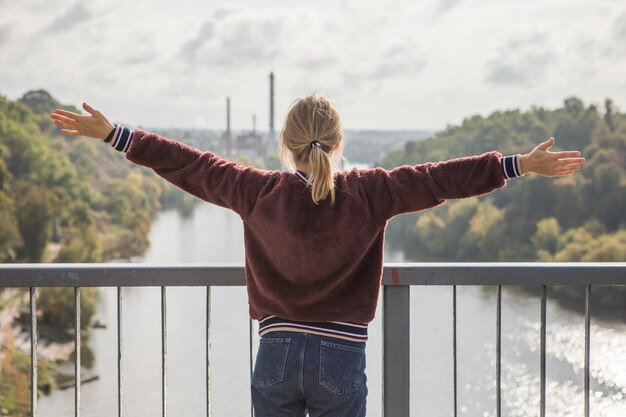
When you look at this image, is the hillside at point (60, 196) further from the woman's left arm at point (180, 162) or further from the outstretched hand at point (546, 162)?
the outstretched hand at point (546, 162)

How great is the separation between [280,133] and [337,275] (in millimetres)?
394

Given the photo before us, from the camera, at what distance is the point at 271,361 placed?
2.33m

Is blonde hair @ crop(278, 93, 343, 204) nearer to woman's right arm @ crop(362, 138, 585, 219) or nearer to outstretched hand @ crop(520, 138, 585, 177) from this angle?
woman's right arm @ crop(362, 138, 585, 219)

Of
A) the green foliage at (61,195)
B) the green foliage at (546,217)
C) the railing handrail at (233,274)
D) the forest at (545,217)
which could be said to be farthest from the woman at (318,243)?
the green foliage at (546,217)

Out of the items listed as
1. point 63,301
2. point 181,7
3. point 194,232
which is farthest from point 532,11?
point 63,301

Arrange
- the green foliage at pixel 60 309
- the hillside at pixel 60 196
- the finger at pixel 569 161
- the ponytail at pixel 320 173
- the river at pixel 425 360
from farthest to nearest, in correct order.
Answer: the hillside at pixel 60 196 → the green foliage at pixel 60 309 → the river at pixel 425 360 → the finger at pixel 569 161 → the ponytail at pixel 320 173

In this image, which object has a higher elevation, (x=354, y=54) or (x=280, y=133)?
(x=354, y=54)

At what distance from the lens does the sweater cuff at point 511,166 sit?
2430 mm

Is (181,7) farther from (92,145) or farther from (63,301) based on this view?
(63,301)

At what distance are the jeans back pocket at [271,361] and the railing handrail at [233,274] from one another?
436 millimetres

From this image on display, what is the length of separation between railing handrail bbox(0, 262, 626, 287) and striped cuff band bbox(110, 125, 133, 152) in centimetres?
41

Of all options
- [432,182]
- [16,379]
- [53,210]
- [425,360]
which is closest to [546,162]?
[432,182]

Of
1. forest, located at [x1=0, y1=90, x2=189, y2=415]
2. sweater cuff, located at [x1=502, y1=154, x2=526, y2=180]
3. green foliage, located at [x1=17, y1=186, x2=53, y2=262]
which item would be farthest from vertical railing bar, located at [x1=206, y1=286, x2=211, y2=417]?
green foliage, located at [x1=17, y1=186, x2=53, y2=262]

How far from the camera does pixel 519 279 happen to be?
2.80 m
